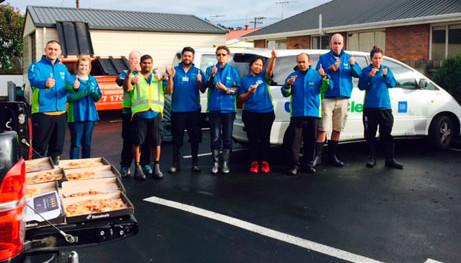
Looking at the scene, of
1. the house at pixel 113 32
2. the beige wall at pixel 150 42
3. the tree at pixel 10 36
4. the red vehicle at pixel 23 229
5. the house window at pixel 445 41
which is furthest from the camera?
the tree at pixel 10 36

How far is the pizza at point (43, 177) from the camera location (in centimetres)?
383

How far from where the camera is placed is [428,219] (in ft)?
17.0

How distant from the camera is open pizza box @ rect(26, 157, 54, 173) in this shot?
14.0ft

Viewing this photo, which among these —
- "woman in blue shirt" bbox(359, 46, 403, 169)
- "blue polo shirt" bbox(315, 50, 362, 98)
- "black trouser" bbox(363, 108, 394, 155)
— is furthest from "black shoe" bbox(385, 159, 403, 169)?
"blue polo shirt" bbox(315, 50, 362, 98)

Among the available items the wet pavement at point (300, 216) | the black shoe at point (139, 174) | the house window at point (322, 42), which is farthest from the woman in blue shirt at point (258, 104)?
the house window at point (322, 42)

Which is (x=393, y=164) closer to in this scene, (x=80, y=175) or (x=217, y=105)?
(x=217, y=105)

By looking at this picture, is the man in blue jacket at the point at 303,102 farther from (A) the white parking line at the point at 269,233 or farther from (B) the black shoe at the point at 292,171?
(A) the white parking line at the point at 269,233

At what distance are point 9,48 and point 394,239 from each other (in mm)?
31907

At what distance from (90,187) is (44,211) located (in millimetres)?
Answer: 871

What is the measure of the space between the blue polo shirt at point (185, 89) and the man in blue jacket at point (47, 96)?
1453 millimetres

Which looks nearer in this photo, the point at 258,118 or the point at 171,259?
the point at 171,259

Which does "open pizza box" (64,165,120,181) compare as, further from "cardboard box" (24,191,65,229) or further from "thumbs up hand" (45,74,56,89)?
"thumbs up hand" (45,74,56,89)

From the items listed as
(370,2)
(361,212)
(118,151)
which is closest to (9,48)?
(370,2)

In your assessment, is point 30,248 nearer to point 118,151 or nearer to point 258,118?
point 258,118
